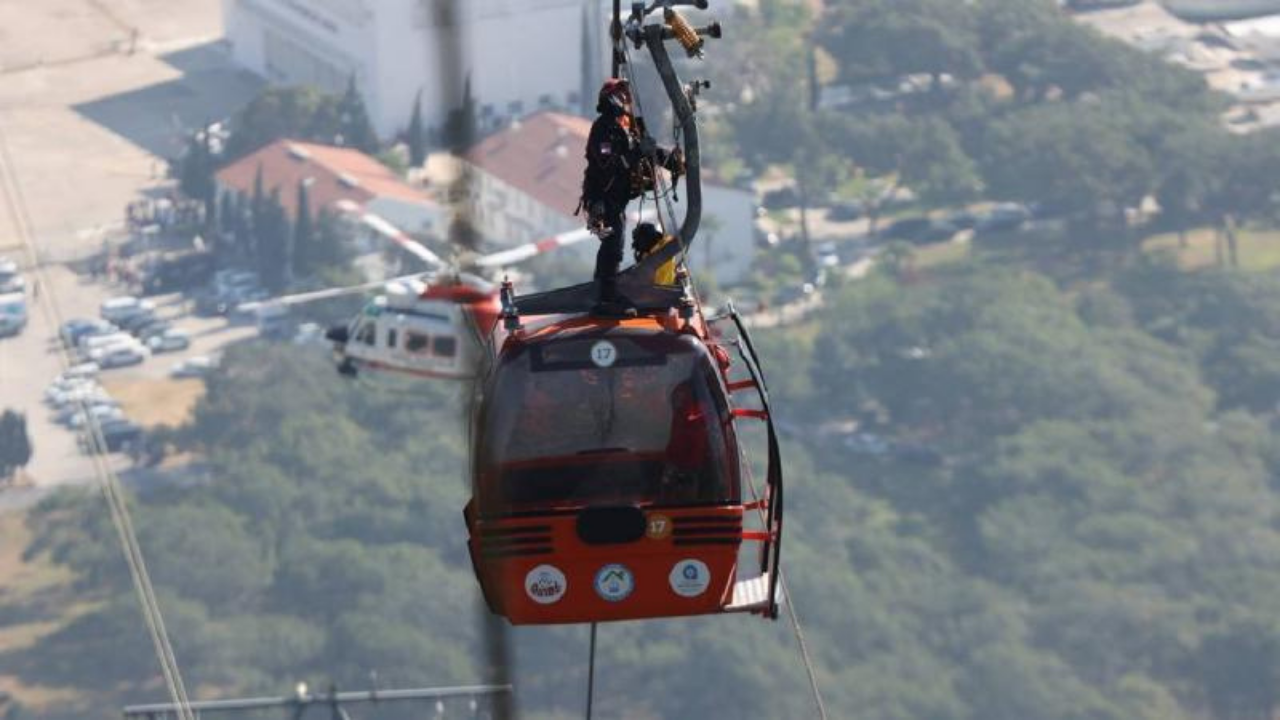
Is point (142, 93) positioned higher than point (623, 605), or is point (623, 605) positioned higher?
point (623, 605)

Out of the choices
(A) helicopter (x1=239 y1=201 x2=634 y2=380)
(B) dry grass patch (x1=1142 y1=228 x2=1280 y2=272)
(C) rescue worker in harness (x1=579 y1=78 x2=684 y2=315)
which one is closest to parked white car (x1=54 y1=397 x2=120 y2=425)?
(B) dry grass patch (x1=1142 y1=228 x2=1280 y2=272)

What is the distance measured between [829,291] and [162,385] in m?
20.0

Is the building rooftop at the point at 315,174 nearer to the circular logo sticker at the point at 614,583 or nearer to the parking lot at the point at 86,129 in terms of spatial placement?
the parking lot at the point at 86,129

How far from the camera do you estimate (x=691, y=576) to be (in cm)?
2266

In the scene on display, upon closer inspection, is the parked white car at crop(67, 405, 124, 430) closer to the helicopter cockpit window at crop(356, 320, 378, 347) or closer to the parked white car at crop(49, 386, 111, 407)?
the parked white car at crop(49, 386, 111, 407)

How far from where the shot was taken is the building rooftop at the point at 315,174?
3999 inches

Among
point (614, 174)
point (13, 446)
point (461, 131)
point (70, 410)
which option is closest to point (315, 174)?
point (461, 131)

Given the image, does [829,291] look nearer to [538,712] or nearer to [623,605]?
[538,712]

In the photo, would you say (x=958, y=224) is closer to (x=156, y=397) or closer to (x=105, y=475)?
(x=156, y=397)

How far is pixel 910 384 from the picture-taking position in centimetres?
9794

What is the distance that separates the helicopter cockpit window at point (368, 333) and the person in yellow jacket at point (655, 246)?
31382 mm

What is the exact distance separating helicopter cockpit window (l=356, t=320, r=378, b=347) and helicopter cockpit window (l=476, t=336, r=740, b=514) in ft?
105

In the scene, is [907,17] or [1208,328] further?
[907,17]

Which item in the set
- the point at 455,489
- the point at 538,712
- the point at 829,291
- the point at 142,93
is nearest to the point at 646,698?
the point at 538,712
